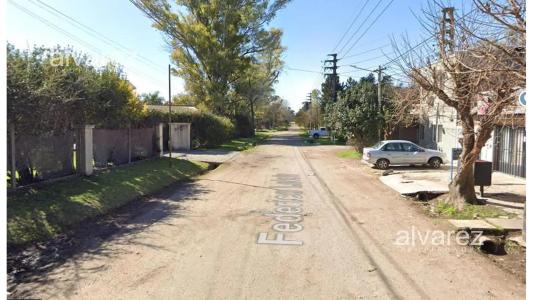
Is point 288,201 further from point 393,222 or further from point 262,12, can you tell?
point 262,12

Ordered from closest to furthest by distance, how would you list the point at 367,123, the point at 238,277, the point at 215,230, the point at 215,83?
the point at 238,277
the point at 215,230
the point at 367,123
the point at 215,83

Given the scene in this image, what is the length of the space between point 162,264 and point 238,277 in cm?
132

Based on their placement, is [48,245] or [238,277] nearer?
[238,277]

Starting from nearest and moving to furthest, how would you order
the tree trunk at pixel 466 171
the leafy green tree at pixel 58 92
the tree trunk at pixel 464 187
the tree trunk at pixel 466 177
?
the leafy green tree at pixel 58 92 → the tree trunk at pixel 466 171 → the tree trunk at pixel 466 177 → the tree trunk at pixel 464 187

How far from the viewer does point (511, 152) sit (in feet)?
54.1

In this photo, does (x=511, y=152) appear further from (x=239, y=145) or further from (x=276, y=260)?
(x=239, y=145)

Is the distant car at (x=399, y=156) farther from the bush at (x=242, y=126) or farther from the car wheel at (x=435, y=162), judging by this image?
the bush at (x=242, y=126)

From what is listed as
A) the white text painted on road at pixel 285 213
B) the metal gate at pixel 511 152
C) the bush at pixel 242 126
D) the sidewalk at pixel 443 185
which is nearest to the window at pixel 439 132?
the sidewalk at pixel 443 185

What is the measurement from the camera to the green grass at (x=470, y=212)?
958 centimetres

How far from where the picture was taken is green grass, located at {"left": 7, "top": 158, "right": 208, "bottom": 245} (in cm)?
769

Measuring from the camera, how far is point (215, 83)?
39.9m

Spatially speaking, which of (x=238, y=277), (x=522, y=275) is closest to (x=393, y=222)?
(x=522, y=275)

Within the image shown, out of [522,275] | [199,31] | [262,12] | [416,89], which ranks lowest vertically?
[522,275]

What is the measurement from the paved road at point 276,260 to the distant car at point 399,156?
9299 mm
